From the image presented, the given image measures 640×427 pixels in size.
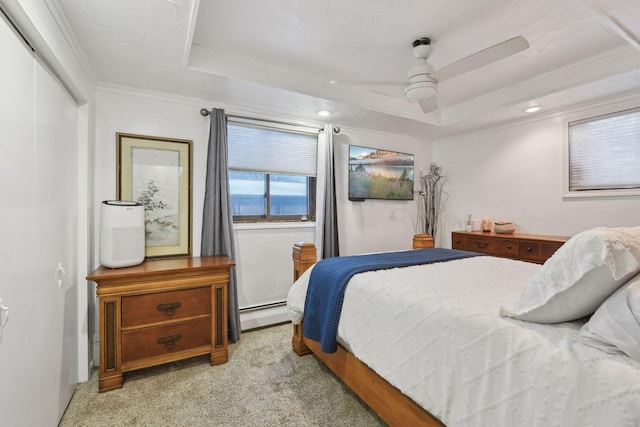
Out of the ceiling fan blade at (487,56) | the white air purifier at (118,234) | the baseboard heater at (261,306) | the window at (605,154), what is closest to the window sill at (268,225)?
the baseboard heater at (261,306)

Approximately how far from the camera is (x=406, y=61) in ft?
7.72

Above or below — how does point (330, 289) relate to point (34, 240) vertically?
below

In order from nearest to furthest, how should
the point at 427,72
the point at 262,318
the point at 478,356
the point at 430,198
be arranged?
the point at 478,356, the point at 427,72, the point at 262,318, the point at 430,198

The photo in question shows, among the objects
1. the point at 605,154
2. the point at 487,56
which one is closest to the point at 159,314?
the point at 487,56

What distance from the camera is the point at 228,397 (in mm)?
1923

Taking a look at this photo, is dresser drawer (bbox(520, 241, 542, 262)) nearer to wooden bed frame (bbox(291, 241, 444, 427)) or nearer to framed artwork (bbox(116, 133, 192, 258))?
wooden bed frame (bbox(291, 241, 444, 427))

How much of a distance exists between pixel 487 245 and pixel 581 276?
2.54 metres

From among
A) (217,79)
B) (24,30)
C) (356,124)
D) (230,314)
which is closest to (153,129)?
(217,79)

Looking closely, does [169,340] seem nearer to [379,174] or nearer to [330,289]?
[330,289]

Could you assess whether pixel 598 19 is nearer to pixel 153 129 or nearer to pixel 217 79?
pixel 217 79

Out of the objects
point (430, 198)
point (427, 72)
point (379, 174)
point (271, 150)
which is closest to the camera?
point (427, 72)

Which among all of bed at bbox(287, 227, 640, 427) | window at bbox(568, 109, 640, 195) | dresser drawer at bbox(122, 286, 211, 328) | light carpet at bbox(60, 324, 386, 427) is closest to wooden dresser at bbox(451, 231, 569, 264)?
window at bbox(568, 109, 640, 195)

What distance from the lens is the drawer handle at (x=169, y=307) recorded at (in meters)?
2.15

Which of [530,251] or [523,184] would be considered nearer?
[530,251]
